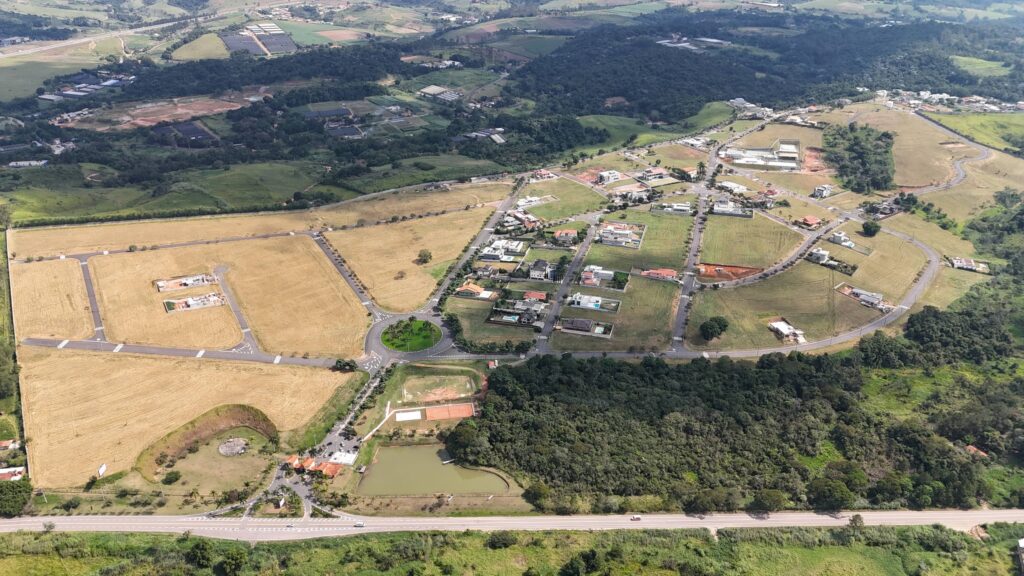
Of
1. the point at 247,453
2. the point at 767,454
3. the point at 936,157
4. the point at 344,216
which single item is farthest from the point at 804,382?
the point at 936,157

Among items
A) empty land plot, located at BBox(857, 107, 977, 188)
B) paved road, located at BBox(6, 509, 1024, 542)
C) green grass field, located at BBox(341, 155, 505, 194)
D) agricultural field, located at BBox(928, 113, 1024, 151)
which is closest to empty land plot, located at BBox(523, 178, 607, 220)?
green grass field, located at BBox(341, 155, 505, 194)

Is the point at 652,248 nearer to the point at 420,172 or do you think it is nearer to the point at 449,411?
the point at 449,411

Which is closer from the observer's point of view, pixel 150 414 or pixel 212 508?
pixel 212 508

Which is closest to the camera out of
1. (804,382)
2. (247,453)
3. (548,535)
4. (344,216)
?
(548,535)

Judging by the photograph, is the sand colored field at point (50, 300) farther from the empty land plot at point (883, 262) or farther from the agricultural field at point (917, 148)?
the agricultural field at point (917, 148)

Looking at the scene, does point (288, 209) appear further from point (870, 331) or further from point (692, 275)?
point (870, 331)

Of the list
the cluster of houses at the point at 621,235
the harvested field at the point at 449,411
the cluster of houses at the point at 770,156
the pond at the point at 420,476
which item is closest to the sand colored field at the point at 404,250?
the harvested field at the point at 449,411

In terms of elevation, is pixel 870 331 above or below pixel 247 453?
below
